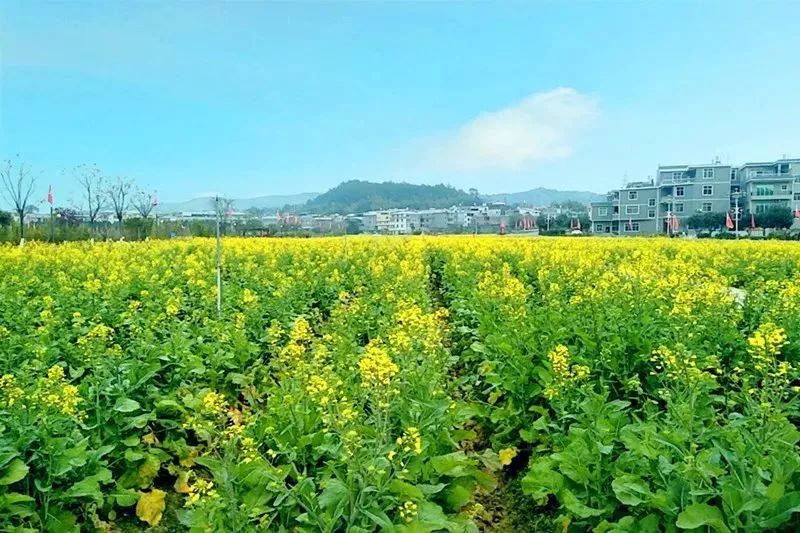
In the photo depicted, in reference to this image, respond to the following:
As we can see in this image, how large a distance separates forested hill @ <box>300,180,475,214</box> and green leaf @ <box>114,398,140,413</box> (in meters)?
107

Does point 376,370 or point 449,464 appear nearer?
point 376,370

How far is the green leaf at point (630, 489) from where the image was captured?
3.09 metres

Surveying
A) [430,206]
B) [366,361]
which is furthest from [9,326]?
[430,206]

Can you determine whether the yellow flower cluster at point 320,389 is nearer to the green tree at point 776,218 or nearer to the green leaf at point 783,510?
the green leaf at point 783,510

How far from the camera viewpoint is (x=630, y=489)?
3.18 metres

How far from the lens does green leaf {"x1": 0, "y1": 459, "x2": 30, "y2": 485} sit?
3264mm

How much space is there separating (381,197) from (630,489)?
5300 inches

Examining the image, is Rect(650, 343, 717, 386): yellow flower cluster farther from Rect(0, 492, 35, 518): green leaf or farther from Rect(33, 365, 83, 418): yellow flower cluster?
Rect(0, 492, 35, 518): green leaf

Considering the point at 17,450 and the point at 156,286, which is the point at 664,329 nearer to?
the point at 17,450

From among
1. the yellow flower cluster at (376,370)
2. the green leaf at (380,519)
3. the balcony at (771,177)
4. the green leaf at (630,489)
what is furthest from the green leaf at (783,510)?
the balcony at (771,177)

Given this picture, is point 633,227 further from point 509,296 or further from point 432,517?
point 432,517

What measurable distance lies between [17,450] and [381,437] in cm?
217

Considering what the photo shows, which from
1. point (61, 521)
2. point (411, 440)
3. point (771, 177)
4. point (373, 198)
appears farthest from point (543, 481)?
point (373, 198)

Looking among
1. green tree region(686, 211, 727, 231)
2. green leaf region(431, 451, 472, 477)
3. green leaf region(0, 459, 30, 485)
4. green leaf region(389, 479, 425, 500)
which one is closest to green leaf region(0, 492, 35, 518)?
green leaf region(0, 459, 30, 485)
